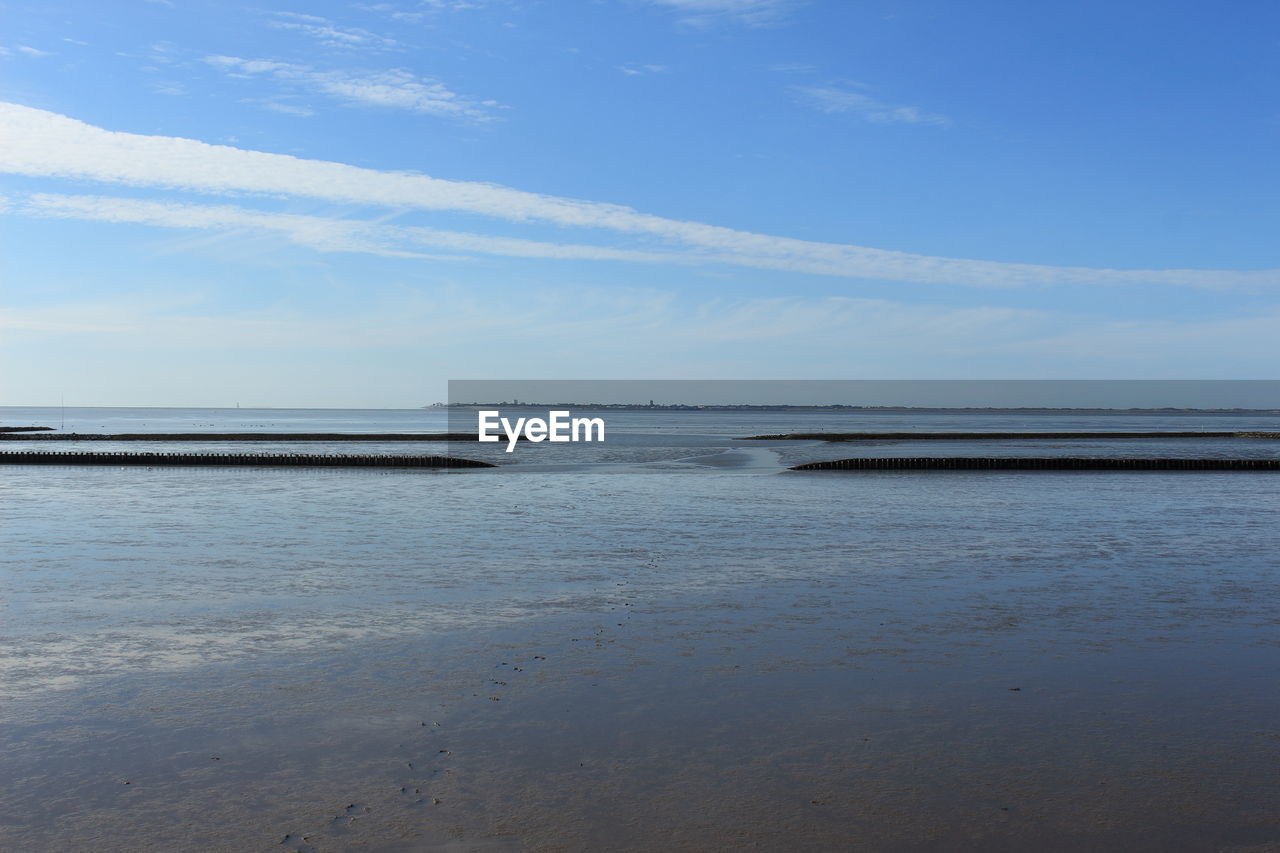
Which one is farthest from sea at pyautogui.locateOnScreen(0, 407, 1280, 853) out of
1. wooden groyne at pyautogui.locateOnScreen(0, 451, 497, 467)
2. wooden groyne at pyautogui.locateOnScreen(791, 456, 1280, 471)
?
wooden groyne at pyautogui.locateOnScreen(0, 451, 497, 467)

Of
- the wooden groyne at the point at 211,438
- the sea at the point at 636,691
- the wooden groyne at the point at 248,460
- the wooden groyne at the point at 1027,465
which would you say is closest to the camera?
the sea at the point at 636,691

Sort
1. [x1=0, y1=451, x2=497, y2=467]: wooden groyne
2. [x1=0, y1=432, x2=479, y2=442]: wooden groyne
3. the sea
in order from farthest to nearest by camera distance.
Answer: [x1=0, y1=432, x2=479, y2=442]: wooden groyne < [x1=0, y1=451, x2=497, y2=467]: wooden groyne < the sea

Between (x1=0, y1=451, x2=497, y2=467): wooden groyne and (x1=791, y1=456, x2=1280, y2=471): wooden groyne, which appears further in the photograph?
(x1=0, y1=451, x2=497, y2=467): wooden groyne

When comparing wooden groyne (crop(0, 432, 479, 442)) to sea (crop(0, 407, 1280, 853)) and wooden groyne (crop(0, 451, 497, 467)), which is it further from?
→ sea (crop(0, 407, 1280, 853))

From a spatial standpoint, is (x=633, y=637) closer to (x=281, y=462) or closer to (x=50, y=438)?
(x=281, y=462)

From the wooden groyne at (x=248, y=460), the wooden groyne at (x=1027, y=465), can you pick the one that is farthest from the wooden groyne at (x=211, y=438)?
the wooden groyne at (x=1027, y=465)

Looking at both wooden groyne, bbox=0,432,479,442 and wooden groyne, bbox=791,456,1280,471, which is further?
wooden groyne, bbox=0,432,479,442

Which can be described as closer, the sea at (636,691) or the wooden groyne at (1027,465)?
the sea at (636,691)

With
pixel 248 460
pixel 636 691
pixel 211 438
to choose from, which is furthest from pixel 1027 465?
pixel 211 438

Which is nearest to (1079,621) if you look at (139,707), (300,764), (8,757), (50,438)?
(300,764)

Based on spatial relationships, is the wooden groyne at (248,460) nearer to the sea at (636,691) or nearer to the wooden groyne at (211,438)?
the sea at (636,691)

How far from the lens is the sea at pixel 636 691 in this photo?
7.00 m

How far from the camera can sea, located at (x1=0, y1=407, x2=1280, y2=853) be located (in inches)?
275

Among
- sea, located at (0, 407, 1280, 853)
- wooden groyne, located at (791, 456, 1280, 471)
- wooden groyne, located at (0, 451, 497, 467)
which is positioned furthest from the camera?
wooden groyne, located at (0, 451, 497, 467)
